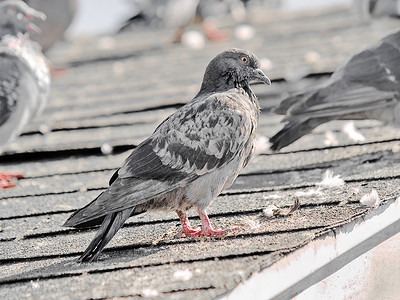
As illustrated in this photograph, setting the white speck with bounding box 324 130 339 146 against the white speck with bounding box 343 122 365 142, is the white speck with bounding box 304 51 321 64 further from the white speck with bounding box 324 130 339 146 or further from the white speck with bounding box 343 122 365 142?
the white speck with bounding box 324 130 339 146

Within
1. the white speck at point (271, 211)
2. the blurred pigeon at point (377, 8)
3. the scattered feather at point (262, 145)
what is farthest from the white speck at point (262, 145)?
the blurred pigeon at point (377, 8)

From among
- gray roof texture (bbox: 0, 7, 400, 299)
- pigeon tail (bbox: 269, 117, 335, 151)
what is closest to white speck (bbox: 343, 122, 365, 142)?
gray roof texture (bbox: 0, 7, 400, 299)

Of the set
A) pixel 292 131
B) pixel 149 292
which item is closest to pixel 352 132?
pixel 292 131

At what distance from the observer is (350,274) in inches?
96.9

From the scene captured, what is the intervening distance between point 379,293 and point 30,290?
1.18 metres

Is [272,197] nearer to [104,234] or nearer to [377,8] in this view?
[104,234]

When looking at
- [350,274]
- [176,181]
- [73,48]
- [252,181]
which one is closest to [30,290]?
[176,181]

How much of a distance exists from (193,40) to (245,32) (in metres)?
0.58

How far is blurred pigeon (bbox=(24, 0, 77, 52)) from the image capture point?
27.3 ft

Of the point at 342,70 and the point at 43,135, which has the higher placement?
the point at 342,70

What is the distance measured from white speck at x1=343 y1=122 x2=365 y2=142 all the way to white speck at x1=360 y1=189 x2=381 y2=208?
1.35 m

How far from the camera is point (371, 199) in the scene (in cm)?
257

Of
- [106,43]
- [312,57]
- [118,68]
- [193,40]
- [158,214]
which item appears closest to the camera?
[158,214]

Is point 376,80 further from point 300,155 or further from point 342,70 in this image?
point 300,155
